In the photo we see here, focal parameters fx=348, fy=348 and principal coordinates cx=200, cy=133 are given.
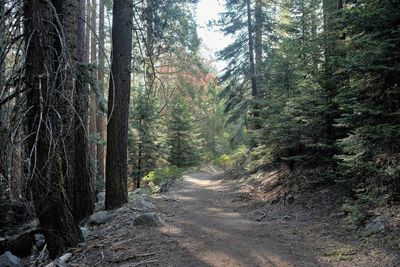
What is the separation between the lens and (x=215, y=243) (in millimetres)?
5727

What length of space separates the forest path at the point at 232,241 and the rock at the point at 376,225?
3.62ft

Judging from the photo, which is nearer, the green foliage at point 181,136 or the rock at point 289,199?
the rock at point 289,199

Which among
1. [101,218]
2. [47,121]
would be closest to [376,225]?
[47,121]

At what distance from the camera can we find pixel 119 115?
8.29 meters

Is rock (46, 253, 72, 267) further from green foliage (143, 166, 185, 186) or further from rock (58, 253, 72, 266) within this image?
green foliage (143, 166, 185, 186)

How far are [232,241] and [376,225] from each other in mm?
2345

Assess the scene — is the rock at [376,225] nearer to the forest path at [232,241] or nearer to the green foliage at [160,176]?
the forest path at [232,241]

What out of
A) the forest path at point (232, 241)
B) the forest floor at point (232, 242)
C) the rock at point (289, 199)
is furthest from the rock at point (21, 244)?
the rock at point (289, 199)

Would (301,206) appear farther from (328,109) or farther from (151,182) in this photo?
(151,182)

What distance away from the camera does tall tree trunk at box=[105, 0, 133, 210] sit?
826 cm

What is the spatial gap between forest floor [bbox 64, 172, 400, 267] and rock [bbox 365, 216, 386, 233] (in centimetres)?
33

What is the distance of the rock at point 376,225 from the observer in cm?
552

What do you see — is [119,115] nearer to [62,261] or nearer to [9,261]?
[9,261]

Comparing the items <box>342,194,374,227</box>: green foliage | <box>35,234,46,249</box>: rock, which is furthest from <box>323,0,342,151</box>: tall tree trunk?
<box>35,234,46,249</box>: rock
